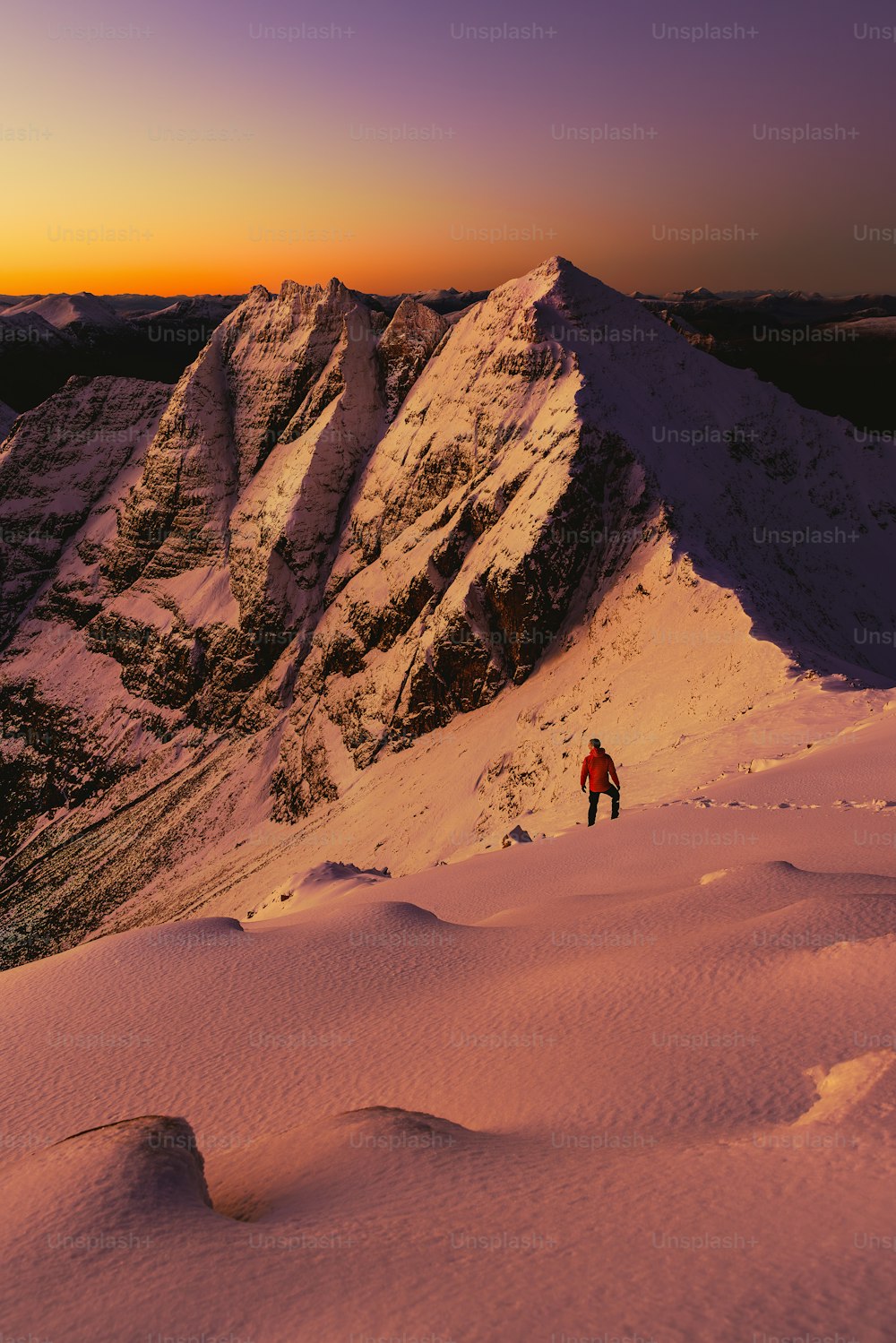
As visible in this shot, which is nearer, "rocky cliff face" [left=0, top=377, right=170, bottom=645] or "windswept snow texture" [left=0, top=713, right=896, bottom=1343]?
"windswept snow texture" [left=0, top=713, right=896, bottom=1343]

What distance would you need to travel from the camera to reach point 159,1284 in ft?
11.5

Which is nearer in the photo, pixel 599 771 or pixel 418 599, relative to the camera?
pixel 599 771

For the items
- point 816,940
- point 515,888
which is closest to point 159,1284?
point 816,940

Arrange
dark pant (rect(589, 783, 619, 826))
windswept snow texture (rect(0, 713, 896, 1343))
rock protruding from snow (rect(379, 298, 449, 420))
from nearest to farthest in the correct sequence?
windswept snow texture (rect(0, 713, 896, 1343)) → dark pant (rect(589, 783, 619, 826)) → rock protruding from snow (rect(379, 298, 449, 420))

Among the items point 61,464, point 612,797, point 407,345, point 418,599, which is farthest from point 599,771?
point 61,464

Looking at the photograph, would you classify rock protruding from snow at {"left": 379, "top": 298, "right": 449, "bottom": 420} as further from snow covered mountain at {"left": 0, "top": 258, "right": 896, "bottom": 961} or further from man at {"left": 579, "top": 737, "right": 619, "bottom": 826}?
man at {"left": 579, "top": 737, "right": 619, "bottom": 826}

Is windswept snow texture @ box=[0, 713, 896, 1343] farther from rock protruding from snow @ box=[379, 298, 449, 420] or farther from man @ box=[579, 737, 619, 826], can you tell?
rock protruding from snow @ box=[379, 298, 449, 420]

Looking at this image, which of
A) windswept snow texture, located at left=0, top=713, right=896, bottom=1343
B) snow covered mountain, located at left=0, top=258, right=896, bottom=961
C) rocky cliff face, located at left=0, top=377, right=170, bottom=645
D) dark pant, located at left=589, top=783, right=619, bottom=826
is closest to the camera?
windswept snow texture, located at left=0, top=713, right=896, bottom=1343

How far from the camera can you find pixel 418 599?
6906 cm

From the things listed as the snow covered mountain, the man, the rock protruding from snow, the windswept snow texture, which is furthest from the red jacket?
the rock protruding from snow

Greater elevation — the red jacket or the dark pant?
the red jacket

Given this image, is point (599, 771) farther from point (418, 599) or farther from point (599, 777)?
point (418, 599)

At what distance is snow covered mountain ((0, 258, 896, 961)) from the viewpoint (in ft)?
156

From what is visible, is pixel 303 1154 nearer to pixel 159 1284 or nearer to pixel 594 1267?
pixel 159 1284
